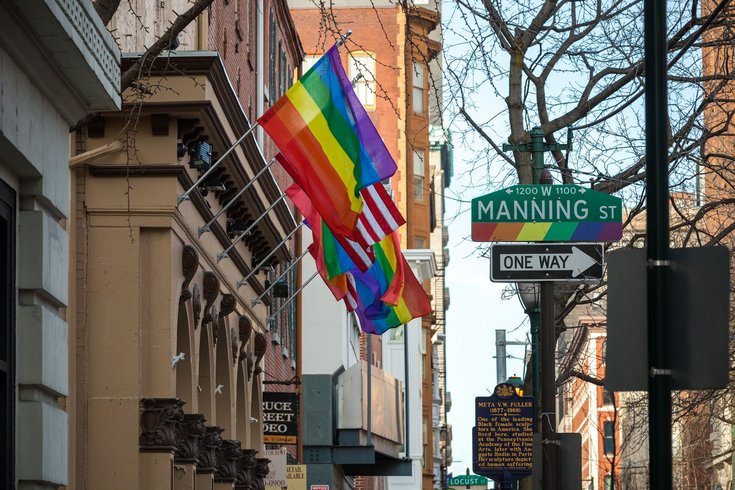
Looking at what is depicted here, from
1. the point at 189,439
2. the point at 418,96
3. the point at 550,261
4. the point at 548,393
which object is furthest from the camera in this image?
the point at 418,96

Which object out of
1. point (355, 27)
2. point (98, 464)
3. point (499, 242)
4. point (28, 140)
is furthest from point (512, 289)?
point (355, 27)

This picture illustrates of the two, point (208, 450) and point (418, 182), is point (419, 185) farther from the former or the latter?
point (208, 450)

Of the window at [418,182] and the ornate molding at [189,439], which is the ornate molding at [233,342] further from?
the window at [418,182]

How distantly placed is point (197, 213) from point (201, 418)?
108 inches

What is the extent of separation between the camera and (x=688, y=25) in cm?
1902

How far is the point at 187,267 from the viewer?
19938mm

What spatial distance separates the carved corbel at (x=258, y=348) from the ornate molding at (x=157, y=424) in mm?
10024

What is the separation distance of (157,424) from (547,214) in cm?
627

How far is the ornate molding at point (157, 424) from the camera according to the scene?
18.4 meters

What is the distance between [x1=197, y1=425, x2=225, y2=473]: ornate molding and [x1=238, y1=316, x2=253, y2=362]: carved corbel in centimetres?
395

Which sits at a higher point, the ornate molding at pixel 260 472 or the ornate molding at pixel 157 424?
the ornate molding at pixel 157 424

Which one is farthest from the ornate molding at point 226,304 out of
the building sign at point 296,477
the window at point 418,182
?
the window at point 418,182

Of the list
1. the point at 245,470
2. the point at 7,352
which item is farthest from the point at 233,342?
the point at 7,352

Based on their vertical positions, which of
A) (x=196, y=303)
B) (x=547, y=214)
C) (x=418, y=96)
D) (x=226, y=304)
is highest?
(x=418, y=96)
